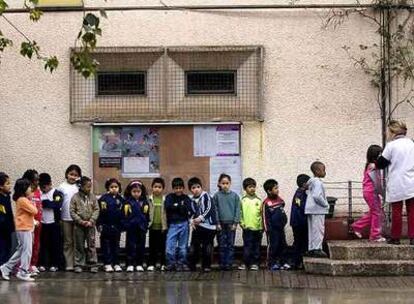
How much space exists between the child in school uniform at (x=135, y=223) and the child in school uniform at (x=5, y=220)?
1.69 metres

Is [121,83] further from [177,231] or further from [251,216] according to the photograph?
[251,216]

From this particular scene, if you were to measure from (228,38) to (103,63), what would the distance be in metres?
2.06

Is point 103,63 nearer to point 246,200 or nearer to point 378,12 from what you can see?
point 246,200

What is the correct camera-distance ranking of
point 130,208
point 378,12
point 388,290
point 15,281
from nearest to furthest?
point 388,290 < point 15,281 < point 130,208 < point 378,12

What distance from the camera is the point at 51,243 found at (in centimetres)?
1448

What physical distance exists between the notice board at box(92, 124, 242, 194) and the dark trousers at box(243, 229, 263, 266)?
0.94 m

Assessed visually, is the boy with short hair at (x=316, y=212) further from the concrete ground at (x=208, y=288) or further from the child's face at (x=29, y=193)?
the child's face at (x=29, y=193)

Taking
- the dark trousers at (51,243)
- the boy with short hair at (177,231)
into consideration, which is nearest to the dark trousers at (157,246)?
the boy with short hair at (177,231)

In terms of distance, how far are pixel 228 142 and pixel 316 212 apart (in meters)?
2.05

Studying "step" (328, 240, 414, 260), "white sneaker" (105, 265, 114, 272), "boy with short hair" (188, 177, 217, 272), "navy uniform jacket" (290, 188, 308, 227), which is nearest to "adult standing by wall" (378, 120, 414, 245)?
"step" (328, 240, 414, 260)

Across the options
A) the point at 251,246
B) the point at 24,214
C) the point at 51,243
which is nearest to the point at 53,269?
the point at 51,243

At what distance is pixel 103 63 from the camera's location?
15320 mm

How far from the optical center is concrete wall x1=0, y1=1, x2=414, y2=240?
50.0ft

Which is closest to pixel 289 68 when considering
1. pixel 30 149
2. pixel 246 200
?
pixel 246 200
